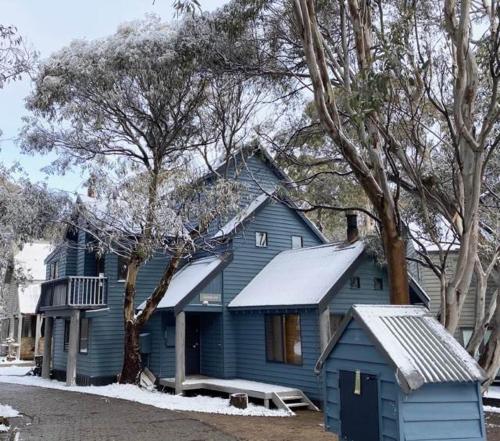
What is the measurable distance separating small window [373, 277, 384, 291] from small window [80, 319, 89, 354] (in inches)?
390

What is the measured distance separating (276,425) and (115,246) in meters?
8.38

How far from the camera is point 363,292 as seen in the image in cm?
1566

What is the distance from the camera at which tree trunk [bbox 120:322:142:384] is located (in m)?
16.9

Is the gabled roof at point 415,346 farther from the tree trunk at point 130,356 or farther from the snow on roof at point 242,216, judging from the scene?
the tree trunk at point 130,356

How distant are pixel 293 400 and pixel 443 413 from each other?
885 cm

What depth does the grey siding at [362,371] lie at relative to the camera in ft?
18.5

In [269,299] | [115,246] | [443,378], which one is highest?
[115,246]

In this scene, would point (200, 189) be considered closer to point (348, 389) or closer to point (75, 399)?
point (75, 399)

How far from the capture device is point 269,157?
1842 cm

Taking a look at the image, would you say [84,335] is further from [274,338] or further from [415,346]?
[415,346]

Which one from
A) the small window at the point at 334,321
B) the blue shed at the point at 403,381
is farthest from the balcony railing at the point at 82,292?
the blue shed at the point at 403,381

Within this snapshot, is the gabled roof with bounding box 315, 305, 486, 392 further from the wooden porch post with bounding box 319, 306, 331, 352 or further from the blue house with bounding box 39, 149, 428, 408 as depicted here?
the blue house with bounding box 39, 149, 428, 408

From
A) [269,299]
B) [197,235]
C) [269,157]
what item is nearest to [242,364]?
[269,299]

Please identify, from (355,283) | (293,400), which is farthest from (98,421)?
(355,283)
